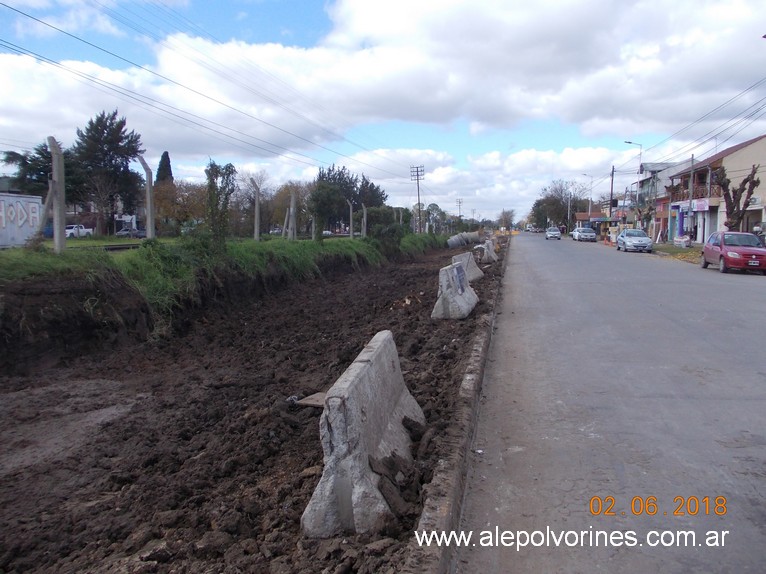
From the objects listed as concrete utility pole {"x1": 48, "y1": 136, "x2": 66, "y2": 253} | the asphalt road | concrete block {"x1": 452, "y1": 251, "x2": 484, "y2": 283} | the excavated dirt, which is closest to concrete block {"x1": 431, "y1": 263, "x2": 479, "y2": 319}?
the excavated dirt

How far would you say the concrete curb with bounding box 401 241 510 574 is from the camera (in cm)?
305

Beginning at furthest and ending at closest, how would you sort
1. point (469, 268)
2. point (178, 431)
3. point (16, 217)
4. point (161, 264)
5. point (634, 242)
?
point (634, 242)
point (16, 217)
point (469, 268)
point (161, 264)
point (178, 431)

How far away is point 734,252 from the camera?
Answer: 2139 centimetres

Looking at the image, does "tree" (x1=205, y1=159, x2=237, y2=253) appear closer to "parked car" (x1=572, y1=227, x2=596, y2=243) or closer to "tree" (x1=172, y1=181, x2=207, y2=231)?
"tree" (x1=172, y1=181, x2=207, y2=231)

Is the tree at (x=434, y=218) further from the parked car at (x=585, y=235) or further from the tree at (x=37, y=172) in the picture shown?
the tree at (x=37, y=172)

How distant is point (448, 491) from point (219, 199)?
11.6m

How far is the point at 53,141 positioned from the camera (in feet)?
30.3

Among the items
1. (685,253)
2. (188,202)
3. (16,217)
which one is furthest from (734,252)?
(188,202)

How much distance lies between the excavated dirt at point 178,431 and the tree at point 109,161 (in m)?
41.9

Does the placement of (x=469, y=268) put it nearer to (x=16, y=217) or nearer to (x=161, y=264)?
(x=161, y=264)

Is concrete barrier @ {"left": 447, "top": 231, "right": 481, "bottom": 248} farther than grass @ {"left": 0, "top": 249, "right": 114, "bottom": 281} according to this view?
Yes

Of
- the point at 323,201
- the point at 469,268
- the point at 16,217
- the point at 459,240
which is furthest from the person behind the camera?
the point at 459,240

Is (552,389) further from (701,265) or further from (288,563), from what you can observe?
(701,265)

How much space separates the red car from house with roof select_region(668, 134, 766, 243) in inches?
813
